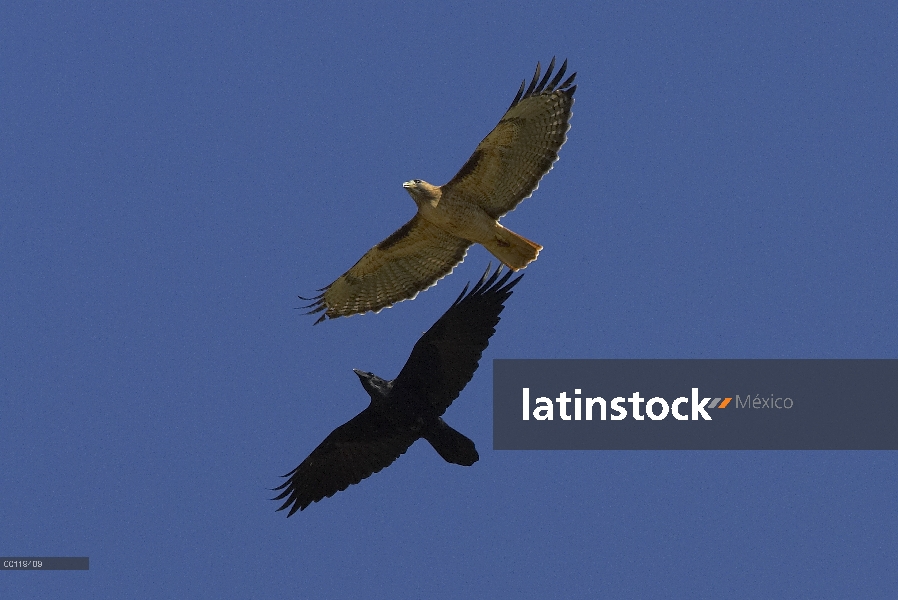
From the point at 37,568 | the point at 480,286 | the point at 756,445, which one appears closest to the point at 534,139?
the point at 480,286

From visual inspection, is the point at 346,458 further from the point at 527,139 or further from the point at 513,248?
the point at 527,139

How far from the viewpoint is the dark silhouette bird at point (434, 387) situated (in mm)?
12758

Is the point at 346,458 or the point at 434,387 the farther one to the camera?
the point at 346,458

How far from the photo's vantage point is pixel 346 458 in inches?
527

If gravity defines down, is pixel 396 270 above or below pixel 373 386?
above

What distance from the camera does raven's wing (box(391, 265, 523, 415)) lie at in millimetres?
12758

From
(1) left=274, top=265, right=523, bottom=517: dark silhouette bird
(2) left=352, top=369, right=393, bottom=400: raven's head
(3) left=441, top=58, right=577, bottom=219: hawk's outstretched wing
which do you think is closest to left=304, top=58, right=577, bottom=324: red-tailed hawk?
(3) left=441, top=58, right=577, bottom=219: hawk's outstretched wing

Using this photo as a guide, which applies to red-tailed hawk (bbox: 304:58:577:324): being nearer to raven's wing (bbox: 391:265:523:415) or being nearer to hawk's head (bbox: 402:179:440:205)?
hawk's head (bbox: 402:179:440:205)

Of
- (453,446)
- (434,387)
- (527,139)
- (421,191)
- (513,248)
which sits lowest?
(453,446)

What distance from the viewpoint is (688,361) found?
13.8 metres

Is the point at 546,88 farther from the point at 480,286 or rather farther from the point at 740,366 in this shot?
the point at 740,366

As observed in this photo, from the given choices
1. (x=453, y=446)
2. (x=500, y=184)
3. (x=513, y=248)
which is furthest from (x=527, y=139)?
(x=453, y=446)

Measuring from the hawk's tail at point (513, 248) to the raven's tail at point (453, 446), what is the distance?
1.89 meters

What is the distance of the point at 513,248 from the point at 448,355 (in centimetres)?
155
